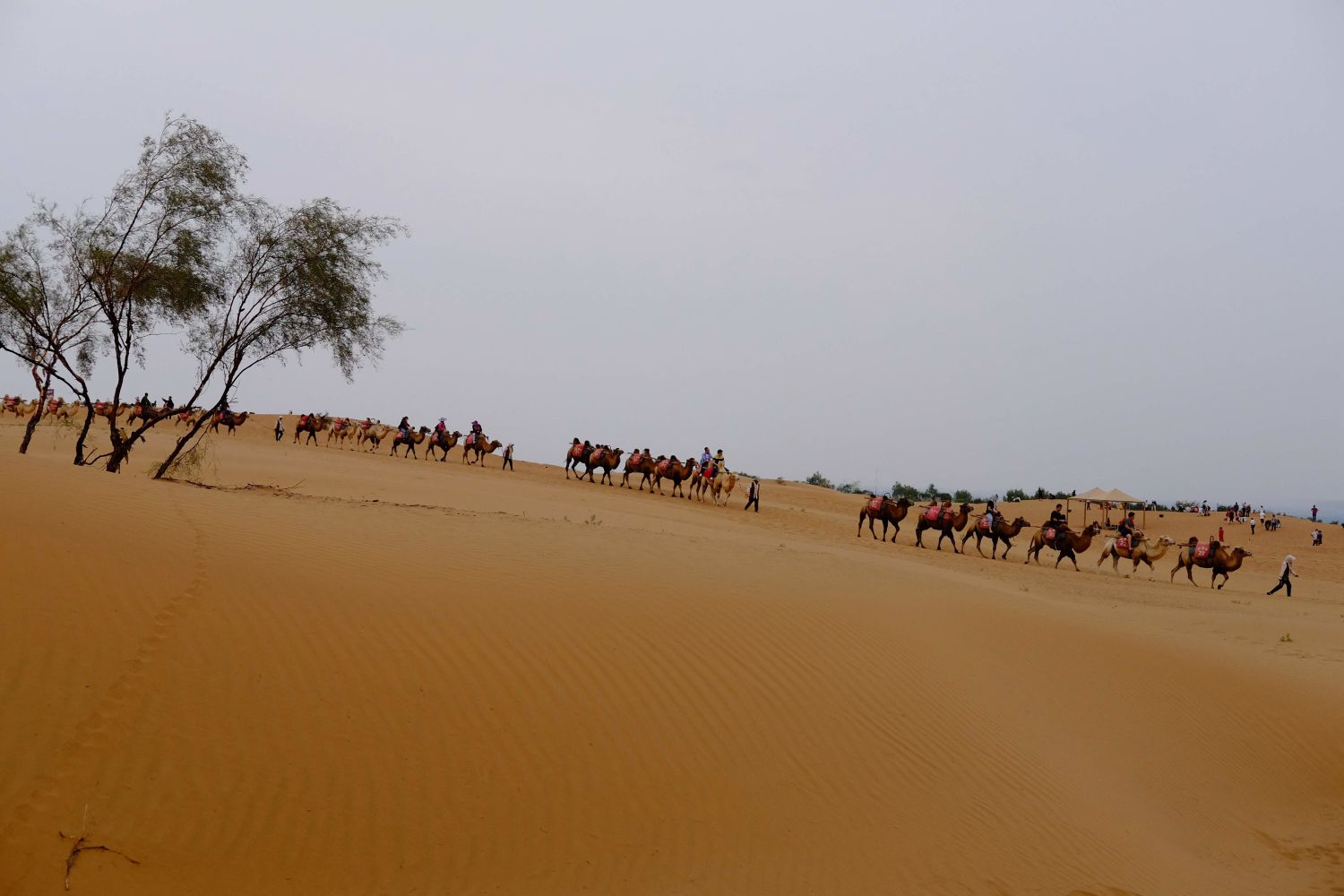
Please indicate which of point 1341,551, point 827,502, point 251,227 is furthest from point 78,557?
point 1341,551

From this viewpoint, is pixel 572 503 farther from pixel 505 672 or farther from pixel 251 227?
pixel 505 672

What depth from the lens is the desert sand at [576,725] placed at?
5.12m

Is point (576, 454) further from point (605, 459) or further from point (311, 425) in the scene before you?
point (311, 425)

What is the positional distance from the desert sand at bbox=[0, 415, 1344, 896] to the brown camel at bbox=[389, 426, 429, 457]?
3570 cm

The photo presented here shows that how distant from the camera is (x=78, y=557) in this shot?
7.23 m

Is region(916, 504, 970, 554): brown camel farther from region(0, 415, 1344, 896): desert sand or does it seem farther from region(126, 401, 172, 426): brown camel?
region(126, 401, 172, 426): brown camel

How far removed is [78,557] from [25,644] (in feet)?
5.70

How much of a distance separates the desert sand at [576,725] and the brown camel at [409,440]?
3570 centimetres

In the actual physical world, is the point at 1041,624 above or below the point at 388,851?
above

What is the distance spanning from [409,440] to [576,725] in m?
43.4

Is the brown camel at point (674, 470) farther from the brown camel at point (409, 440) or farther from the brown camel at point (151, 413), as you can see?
the brown camel at point (151, 413)

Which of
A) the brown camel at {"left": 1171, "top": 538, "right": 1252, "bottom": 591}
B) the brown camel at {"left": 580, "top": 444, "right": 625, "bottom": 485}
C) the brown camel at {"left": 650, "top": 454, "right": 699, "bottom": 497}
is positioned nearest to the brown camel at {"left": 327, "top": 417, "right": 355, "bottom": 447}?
the brown camel at {"left": 580, "top": 444, "right": 625, "bottom": 485}

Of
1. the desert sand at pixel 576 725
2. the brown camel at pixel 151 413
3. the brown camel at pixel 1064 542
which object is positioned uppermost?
the brown camel at pixel 1064 542

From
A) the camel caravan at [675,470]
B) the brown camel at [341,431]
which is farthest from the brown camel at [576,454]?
the brown camel at [341,431]
